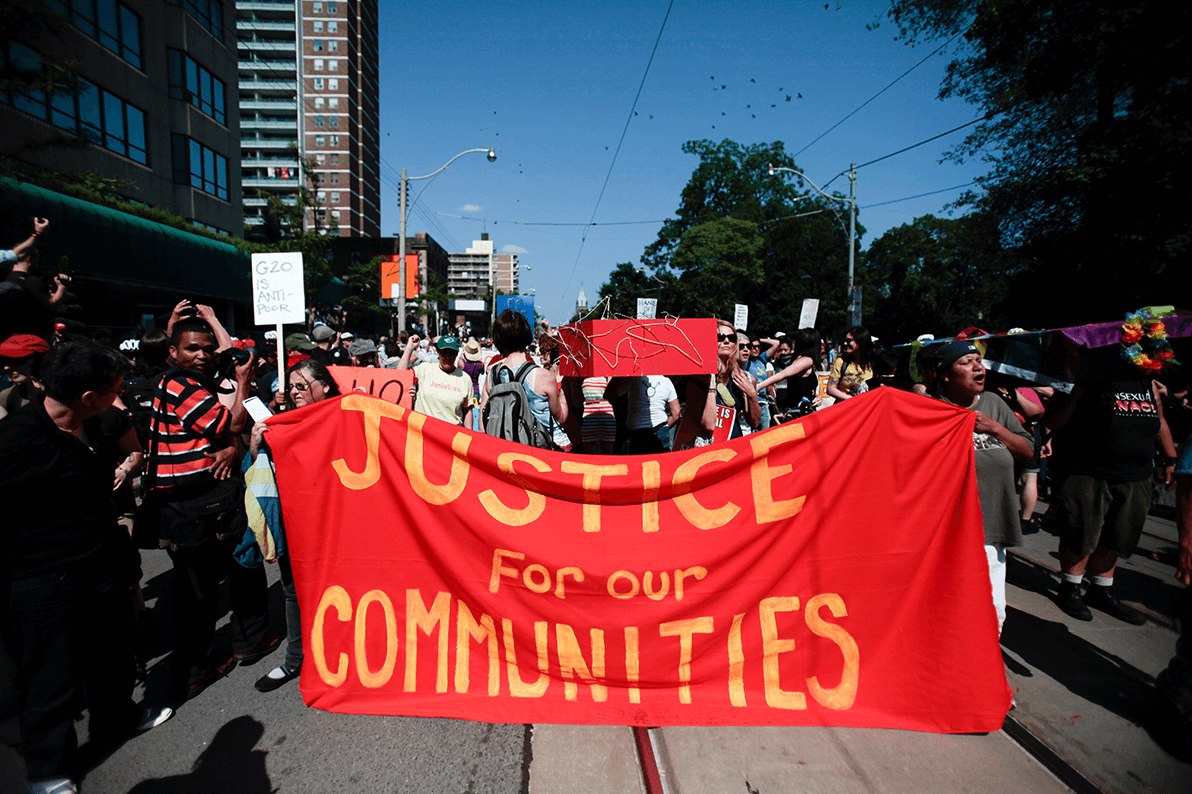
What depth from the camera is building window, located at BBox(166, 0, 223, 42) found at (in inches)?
951

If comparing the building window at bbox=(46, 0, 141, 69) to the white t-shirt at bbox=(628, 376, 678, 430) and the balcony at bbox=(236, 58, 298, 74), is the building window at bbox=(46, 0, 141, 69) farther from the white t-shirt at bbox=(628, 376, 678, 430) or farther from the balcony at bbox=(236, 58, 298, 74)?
the balcony at bbox=(236, 58, 298, 74)

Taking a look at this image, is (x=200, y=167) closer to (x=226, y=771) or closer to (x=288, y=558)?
(x=288, y=558)

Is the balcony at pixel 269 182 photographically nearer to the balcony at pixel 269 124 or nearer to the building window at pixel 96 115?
the balcony at pixel 269 124

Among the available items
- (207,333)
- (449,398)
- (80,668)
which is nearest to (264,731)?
(80,668)

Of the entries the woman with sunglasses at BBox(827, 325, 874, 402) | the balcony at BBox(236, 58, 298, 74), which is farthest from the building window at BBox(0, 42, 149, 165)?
the balcony at BBox(236, 58, 298, 74)

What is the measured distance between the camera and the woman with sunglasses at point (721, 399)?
430cm

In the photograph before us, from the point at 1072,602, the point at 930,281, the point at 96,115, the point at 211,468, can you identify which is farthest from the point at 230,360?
the point at 930,281

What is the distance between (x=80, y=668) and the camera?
277 centimetres

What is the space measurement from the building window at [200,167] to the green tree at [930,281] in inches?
1316

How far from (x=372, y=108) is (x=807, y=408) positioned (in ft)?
327

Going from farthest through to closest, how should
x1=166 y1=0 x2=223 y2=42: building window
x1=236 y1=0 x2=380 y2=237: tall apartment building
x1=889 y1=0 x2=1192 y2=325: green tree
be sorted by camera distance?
x1=236 y1=0 x2=380 y2=237: tall apartment building < x1=166 y1=0 x2=223 y2=42: building window < x1=889 y1=0 x2=1192 y2=325: green tree

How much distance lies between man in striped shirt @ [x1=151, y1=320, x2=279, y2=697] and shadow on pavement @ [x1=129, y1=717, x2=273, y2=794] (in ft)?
1.94

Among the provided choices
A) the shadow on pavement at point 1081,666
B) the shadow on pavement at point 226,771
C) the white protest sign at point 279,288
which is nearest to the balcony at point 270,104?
the white protest sign at point 279,288

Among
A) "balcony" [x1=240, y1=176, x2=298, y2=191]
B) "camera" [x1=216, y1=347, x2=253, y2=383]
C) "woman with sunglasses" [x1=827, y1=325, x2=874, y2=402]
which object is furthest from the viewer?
"balcony" [x1=240, y1=176, x2=298, y2=191]
